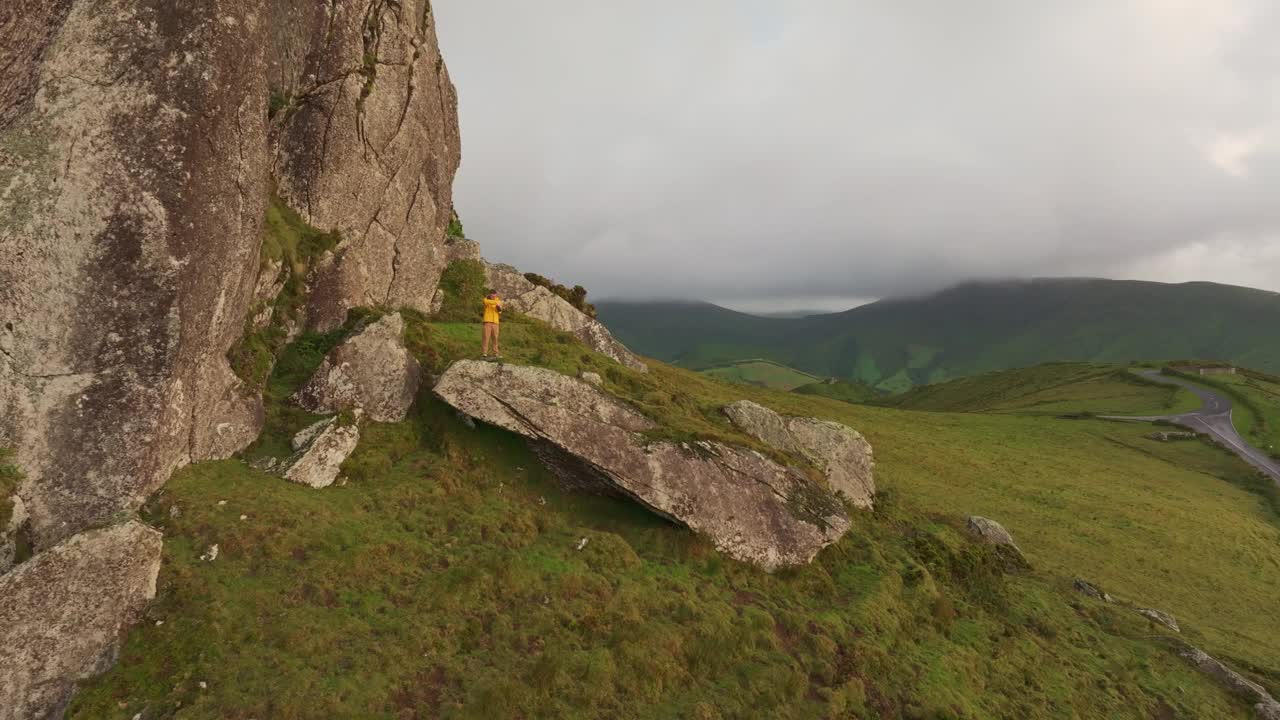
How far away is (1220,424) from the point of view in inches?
3516

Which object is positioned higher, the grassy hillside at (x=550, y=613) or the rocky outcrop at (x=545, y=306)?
the rocky outcrop at (x=545, y=306)

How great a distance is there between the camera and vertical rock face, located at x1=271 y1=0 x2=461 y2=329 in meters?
24.9

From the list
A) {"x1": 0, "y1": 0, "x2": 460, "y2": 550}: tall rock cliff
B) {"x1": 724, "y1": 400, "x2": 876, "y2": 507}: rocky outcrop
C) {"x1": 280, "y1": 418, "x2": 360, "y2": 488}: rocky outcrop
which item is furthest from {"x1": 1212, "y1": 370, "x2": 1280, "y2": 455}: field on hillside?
{"x1": 0, "y1": 0, "x2": 460, "y2": 550}: tall rock cliff

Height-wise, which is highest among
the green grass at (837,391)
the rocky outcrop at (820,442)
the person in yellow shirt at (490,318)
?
the person in yellow shirt at (490,318)

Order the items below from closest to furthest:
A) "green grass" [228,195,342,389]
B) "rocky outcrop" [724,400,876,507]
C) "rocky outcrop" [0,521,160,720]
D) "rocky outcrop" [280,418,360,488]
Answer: "rocky outcrop" [0,521,160,720], "rocky outcrop" [280,418,360,488], "green grass" [228,195,342,389], "rocky outcrop" [724,400,876,507]

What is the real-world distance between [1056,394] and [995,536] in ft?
367

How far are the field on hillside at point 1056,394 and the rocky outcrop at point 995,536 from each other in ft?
254

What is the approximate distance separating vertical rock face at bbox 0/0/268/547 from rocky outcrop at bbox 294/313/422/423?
161 inches

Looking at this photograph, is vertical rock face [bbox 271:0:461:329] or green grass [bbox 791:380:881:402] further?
green grass [bbox 791:380:881:402]

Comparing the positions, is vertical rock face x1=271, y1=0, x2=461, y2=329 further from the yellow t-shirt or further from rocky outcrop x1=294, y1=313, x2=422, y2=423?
the yellow t-shirt

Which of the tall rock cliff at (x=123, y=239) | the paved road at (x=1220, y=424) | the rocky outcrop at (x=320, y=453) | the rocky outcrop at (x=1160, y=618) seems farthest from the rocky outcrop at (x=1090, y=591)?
the paved road at (x=1220, y=424)

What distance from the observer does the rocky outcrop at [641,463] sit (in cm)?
2011

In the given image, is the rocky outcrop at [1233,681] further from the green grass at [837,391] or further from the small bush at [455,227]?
the green grass at [837,391]

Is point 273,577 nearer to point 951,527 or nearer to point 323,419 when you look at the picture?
point 323,419
